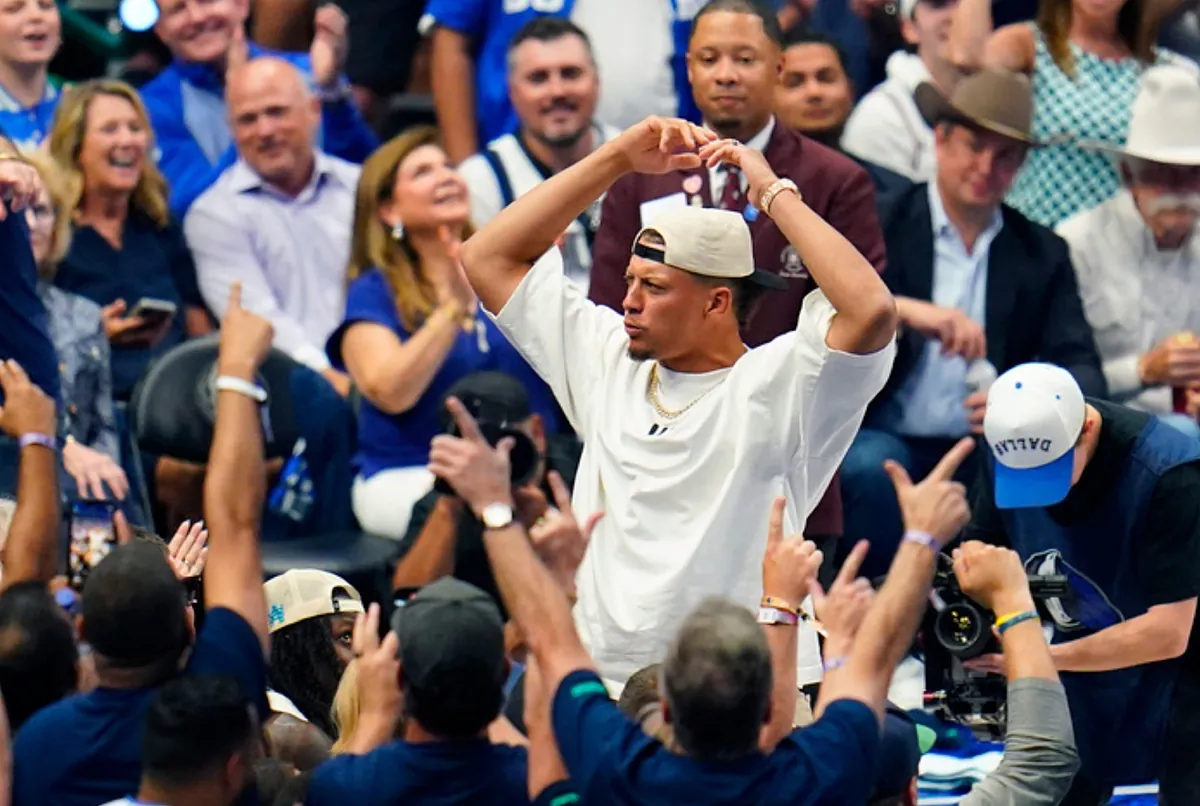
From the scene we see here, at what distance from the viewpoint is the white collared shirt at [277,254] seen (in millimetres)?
7898

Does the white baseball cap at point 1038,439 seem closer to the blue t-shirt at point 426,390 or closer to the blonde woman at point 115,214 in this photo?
the blue t-shirt at point 426,390

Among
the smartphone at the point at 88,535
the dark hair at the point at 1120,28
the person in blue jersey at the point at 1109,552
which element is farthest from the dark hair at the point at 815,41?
the smartphone at the point at 88,535

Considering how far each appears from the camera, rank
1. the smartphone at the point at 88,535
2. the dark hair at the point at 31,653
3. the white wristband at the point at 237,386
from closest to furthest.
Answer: the dark hair at the point at 31,653 < the white wristband at the point at 237,386 < the smartphone at the point at 88,535

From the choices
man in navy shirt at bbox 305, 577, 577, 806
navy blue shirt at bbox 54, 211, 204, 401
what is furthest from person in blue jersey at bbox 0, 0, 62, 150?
man in navy shirt at bbox 305, 577, 577, 806

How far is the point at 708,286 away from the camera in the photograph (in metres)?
5.12

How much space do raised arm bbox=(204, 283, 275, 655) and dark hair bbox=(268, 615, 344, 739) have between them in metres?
0.98

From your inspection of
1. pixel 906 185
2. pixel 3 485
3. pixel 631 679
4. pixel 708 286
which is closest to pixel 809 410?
pixel 708 286

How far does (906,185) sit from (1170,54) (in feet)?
4.18

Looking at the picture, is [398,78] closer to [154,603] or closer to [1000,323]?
[1000,323]

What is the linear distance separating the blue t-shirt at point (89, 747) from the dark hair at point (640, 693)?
0.69m

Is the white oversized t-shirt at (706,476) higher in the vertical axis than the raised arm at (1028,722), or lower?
higher

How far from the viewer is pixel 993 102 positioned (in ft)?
26.7

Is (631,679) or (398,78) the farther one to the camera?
(398,78)

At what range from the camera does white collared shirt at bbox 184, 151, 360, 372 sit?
7.90 m
